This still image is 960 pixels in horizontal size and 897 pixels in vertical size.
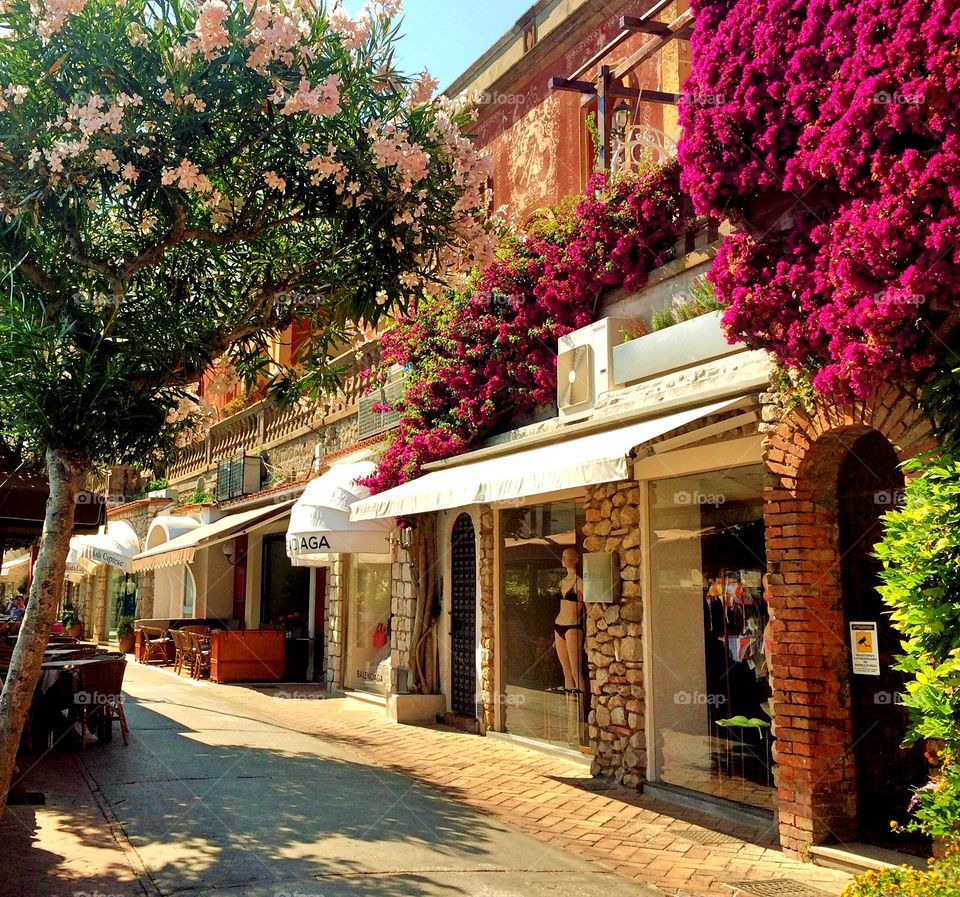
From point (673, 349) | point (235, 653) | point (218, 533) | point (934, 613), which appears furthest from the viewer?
point (235, 653)

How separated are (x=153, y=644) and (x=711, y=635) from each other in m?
17.1

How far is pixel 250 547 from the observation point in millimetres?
21516

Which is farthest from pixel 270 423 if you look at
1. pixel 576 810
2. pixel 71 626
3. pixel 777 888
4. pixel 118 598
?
pixel 777 888

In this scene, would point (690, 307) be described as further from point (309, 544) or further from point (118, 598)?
A: point (118, 598)

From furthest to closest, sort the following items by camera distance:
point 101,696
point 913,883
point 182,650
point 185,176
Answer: point 182,650, point 101,696, point 185,176, point 913,883

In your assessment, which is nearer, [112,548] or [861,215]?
[861,215]

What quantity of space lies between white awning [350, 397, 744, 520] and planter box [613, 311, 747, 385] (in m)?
0.63

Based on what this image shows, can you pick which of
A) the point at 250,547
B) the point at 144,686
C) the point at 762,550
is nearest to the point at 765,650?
the point at 762,550

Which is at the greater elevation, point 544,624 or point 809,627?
point 809,627

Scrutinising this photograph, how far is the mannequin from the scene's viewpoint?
10234 mm

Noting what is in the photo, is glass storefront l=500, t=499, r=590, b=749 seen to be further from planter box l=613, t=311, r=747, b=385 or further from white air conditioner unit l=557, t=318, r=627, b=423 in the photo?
planter box l=613, t=311, r=747, b=385

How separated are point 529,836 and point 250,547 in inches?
621

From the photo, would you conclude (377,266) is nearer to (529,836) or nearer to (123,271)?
(123,271)

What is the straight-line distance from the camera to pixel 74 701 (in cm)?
993
